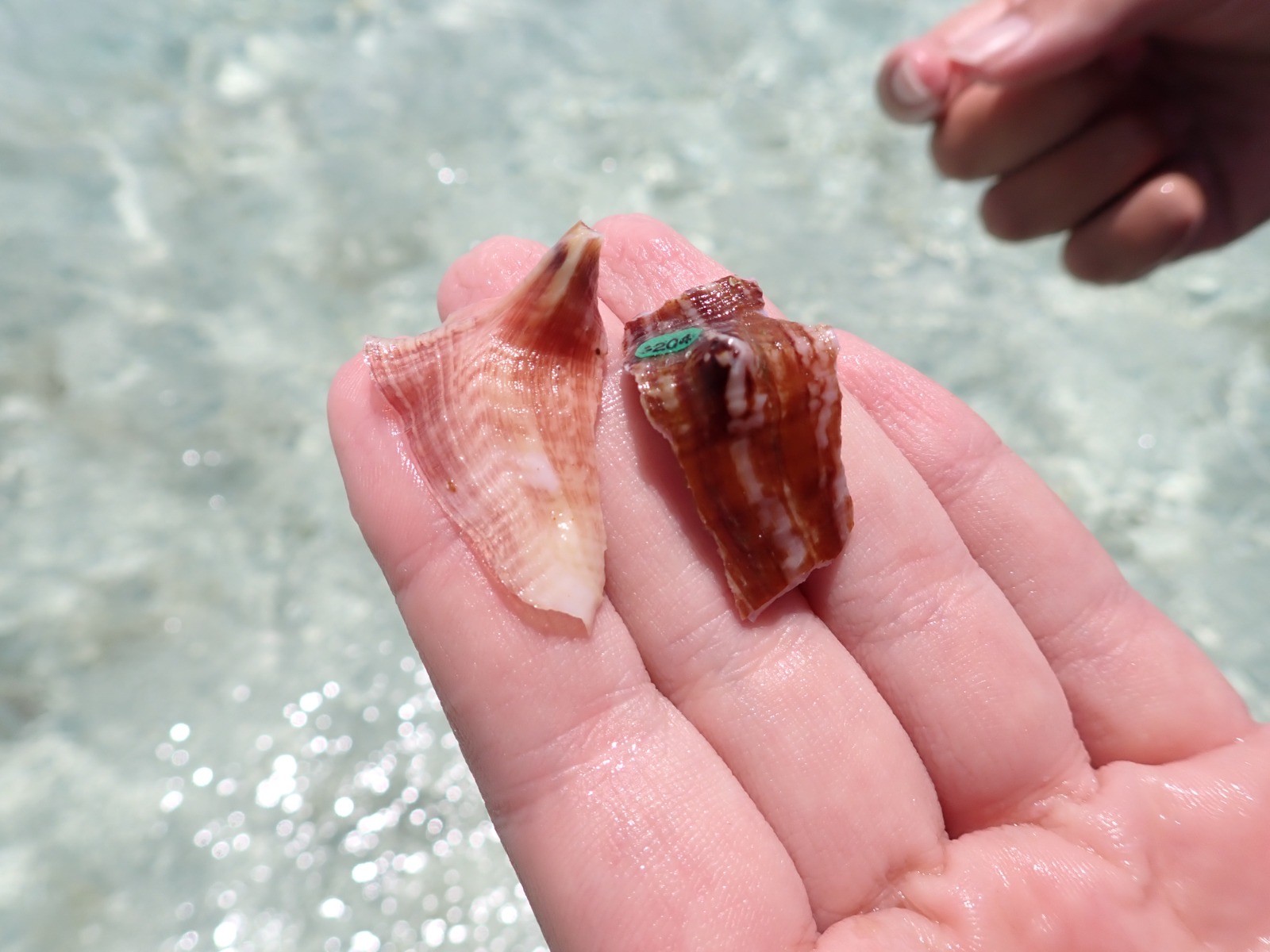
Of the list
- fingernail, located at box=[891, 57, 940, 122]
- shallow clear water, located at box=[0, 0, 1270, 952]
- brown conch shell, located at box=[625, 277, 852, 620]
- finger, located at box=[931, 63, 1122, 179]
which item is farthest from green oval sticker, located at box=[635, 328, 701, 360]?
finger, located at box=[931, 63, 1122, 179]

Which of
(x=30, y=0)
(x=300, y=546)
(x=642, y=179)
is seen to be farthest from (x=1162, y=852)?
(x=30, y=0)

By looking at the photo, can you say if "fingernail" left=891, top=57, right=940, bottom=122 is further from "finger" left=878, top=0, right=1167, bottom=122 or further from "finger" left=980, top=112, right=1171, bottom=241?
"finger" left=980, top=112, right=1171, bottom=241

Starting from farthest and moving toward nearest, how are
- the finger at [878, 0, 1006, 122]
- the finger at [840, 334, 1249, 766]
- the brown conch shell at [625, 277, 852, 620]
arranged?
the finger at [878, 0, 1006, 122], the finger at [840, 334, 1249, 766], the brown conch shell at [625, 277, 852, 620]

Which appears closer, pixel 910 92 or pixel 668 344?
pixel 668 344

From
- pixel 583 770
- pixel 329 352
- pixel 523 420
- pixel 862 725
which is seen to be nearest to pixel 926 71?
pixel 523 420

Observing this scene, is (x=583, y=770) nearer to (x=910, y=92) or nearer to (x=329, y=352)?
(x=329, y=352)

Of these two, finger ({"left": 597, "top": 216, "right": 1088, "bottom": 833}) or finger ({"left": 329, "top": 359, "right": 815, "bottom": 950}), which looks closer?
finger ({"left": 329, "top": 359, "right": 815, "bottom": 950})
